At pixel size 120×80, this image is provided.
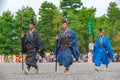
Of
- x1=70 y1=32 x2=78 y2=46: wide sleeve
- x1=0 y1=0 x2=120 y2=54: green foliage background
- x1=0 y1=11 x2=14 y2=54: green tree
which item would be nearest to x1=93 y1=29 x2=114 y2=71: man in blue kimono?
x1=70 y1=32 x2=78 y2=46: wide sleeve

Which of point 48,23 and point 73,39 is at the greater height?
point 48,23

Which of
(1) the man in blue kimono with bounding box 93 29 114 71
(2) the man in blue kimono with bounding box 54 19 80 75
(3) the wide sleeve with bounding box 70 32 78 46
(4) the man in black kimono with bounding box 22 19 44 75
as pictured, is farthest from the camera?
Result: (1) the man in blue kimono with bounding box 93 29 114 71

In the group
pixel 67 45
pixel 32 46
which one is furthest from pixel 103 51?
pixel 32 46

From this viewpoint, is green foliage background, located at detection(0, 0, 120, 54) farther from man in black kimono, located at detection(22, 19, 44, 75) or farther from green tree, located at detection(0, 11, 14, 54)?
man in black kimono, located at detection(22, 19, 44, 75)

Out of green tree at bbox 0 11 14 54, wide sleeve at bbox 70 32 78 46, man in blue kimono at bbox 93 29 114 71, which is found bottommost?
man in blue kimono at bbox 93 29 114 71

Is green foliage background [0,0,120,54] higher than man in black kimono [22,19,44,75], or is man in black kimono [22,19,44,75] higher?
green foliage background [0,0,120,54]

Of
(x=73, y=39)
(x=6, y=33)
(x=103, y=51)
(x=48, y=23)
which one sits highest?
(x=48, y=23)

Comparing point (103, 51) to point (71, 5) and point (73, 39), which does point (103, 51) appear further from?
point (71, 5)

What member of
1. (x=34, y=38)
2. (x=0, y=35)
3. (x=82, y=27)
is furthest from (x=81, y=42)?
(x=34, y=38)

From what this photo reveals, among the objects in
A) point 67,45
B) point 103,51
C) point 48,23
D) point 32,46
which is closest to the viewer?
point 67,45

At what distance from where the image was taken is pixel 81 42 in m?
73.1

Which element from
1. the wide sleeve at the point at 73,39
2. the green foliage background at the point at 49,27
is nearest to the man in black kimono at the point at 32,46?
the wide sleeve at the point at 73,39

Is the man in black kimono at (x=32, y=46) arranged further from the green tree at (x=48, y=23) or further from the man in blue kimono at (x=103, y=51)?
the green tree at (x=48, y=23)

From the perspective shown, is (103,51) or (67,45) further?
(103,51)
